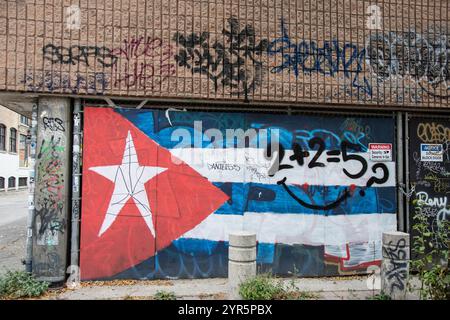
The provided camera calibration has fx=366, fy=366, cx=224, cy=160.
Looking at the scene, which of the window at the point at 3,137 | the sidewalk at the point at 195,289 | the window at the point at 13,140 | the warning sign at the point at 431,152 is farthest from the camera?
the window at the point at 13,140

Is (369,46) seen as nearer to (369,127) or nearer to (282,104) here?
(369,127)

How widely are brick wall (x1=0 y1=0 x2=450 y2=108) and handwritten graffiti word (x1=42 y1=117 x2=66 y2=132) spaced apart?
1.71 ft

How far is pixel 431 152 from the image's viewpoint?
7160 mm

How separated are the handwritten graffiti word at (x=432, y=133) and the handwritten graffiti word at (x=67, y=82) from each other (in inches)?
236

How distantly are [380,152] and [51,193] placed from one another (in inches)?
238

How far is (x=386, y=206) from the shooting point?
703 centimetres

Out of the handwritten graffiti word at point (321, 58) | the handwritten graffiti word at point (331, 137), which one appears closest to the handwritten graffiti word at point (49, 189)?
the handwritten graffiti word at point (321, 58)

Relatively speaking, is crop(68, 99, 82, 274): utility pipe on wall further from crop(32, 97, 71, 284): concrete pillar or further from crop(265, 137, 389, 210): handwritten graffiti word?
crop(265, 137, 389, 210): handwritten graffiti word

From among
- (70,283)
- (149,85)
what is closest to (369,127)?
(149,85)

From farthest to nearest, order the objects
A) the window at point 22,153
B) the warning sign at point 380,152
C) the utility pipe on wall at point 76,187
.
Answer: the window at point 22,153
the warning sign at point 380,152
the utility pipe on wall at point 76,187

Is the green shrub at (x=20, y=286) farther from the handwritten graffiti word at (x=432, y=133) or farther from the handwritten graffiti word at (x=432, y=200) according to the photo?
the handwritten graffiti word at (x=432, y=133)

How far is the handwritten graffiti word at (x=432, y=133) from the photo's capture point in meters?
7.18

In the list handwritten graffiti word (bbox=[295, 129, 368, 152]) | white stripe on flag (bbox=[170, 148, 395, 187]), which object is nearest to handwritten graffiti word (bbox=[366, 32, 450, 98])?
handwritten graffiti word (bbox=[295, 129, 368, 152])

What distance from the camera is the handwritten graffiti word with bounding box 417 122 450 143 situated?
7176 millimetres
